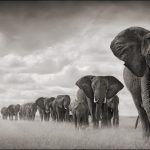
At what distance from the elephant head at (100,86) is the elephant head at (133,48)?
25.9 feet

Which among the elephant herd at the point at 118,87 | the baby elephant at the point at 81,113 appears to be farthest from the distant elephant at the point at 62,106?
the baby elephant at the point at 81,113

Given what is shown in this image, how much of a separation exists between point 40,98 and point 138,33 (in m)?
36.9

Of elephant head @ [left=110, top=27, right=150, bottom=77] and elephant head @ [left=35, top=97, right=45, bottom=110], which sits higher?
elephant head @ [left=110, top=27, right=150, bottom=77]

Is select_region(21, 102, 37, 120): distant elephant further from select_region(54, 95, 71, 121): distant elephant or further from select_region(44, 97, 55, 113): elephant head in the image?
select_region(54, 95, 71, 121): distant elephant

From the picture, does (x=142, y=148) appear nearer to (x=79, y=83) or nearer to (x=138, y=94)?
(x=138, y=94)

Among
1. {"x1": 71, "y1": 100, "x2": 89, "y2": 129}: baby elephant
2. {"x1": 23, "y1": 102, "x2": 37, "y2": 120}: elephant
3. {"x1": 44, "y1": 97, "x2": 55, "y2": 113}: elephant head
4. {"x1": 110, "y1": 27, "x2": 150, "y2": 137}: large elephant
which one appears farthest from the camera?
{"x1": 23, "y1": 102, "x2": 37, "y2": 120}: elephant

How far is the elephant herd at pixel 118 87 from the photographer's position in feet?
35.0

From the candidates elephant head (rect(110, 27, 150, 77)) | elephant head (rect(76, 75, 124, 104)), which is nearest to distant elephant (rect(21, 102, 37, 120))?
elephant head (rect(76, 75, 124, 104))

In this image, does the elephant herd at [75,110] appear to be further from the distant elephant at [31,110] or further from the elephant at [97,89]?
the elephant at [97,89]

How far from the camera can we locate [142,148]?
1095 centimetres

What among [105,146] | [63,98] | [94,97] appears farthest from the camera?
[63,98]

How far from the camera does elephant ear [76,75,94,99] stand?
20.0 metres

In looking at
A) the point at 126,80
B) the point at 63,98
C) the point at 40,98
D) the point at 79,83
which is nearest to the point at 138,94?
the point at 126,80

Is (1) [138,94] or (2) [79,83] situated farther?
(2) [79,83]
